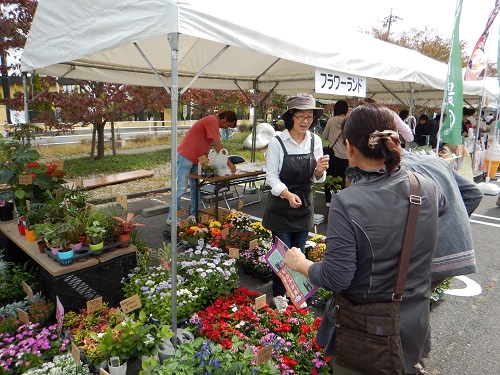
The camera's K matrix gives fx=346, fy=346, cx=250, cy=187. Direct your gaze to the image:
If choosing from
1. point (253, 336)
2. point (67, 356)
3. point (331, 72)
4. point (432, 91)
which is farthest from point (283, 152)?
point (432, 91)

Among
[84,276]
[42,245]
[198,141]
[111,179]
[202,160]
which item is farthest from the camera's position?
[111,179]

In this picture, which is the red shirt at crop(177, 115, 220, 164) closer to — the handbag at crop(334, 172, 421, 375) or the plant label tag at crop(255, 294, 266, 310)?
the plant label tag at crop(255, 294, 266, 310)

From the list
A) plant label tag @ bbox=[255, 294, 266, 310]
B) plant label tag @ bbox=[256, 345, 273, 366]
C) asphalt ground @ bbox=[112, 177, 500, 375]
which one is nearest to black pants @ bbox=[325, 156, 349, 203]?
asphalt ground @ bbox=[112, 177, 500, 375]

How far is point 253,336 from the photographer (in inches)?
95.8

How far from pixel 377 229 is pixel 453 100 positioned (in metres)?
4.13

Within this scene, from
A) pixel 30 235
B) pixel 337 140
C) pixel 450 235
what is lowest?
pixel 30 235

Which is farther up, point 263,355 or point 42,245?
point 42,245

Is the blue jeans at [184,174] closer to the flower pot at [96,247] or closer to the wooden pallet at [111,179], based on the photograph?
the flower pot at [96,247]

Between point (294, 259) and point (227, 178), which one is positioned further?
point (227, 178)

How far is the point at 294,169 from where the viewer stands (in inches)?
106

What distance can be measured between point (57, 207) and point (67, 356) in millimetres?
1528

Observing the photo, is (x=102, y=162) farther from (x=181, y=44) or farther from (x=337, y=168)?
(x=337, y=168)

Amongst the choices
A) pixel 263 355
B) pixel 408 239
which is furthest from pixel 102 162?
pixel 408 239

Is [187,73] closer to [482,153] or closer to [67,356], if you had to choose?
[67,356]
